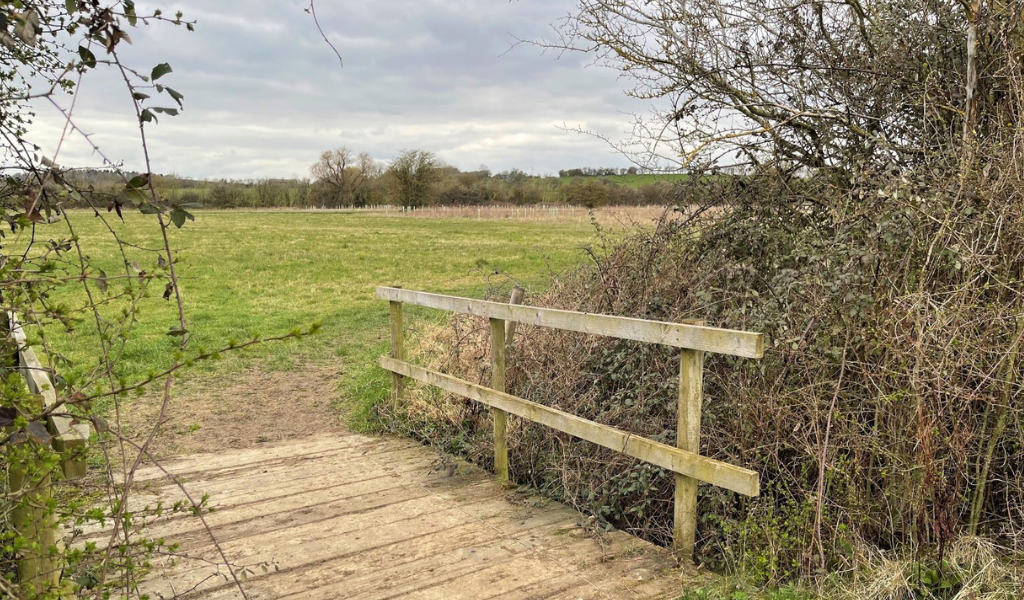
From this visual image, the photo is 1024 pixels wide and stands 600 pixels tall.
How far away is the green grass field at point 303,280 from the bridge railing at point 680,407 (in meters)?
1.39

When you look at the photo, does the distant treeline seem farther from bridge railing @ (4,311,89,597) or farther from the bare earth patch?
bridge railing @ (4,311,89,597)

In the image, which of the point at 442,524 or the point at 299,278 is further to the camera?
the point at 299,278

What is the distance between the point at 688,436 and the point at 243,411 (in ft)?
17.9

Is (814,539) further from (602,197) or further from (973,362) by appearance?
(602,197)

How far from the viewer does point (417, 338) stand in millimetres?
9289

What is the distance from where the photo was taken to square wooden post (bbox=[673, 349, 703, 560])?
12.4ft

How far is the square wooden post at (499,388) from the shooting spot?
514 centimetres

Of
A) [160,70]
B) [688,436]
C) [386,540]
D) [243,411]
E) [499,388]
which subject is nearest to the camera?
[160,70]

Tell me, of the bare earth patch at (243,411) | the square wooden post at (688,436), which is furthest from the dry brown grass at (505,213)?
the square wooden post at (688,436)

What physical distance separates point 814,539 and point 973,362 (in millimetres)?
1142

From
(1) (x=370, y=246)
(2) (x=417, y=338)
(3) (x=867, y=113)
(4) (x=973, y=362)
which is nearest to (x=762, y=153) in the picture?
(3) (x=867, y=113)

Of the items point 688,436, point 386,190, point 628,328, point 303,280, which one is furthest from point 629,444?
point 386,190

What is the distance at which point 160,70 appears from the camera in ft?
6.85

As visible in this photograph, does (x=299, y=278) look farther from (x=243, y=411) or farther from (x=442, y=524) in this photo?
(x=442, y=524)
